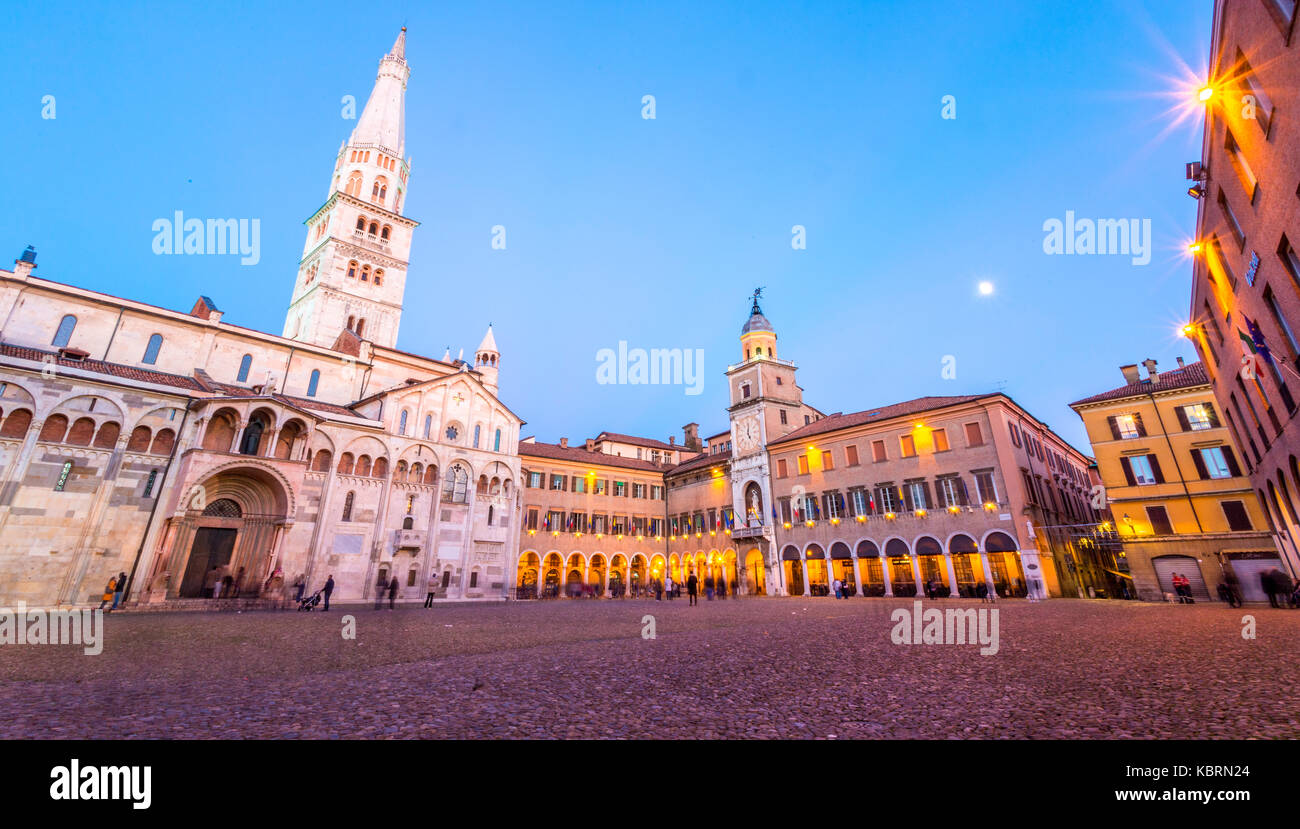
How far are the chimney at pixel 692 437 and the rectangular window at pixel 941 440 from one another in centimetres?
3093

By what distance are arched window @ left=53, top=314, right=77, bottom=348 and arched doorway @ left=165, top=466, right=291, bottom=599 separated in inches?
433

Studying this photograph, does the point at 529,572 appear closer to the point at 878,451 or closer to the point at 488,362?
the point at 488,362

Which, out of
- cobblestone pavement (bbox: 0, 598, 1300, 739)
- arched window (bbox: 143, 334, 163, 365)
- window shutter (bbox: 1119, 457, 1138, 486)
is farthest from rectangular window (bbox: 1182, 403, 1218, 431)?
arched window (bbox: 143, 334, 163, 365)

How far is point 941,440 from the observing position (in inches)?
1241

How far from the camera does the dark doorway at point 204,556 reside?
2448cm

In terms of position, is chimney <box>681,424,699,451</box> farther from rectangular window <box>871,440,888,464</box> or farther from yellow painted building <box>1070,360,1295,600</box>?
yellow painted building <box>1070,360,1295,600</box>

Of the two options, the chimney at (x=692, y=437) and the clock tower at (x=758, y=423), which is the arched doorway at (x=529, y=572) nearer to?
the clock tower at (x=758, y=423)

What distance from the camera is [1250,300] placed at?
48.2ft

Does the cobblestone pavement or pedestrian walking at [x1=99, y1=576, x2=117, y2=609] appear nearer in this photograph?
the cobblestone pavement

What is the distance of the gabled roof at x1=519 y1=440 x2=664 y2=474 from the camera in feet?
141

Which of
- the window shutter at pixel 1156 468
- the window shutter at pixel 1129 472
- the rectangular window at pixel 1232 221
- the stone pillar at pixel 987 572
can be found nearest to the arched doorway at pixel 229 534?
the stone pillar at pixel 987 572
